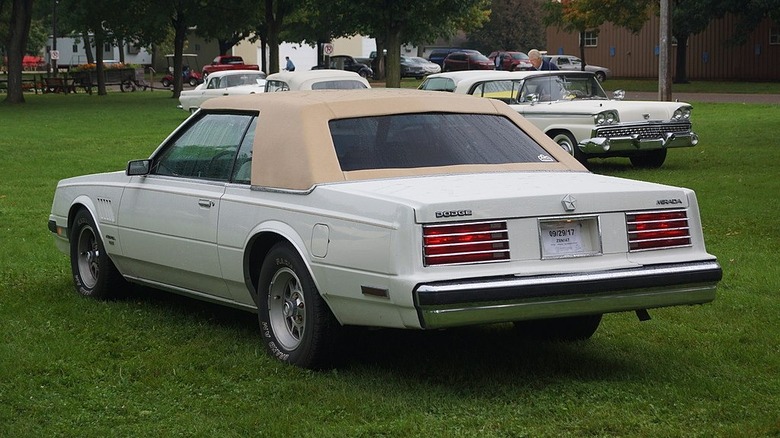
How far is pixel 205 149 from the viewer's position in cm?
754

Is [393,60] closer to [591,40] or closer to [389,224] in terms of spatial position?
[591,40]

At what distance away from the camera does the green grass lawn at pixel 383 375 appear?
5.50 metres

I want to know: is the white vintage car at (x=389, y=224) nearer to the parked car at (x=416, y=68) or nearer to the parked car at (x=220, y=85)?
the parked car at (x=220, y=85)

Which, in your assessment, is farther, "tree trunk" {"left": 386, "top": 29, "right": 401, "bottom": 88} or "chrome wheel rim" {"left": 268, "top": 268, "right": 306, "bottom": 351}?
"tree trunk" {"left": 386, "top": 29, "right": 401, "bottom": 88}

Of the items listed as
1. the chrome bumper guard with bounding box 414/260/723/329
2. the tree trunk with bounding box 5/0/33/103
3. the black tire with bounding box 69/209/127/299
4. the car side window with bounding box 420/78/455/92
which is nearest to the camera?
the chrome bumper guard with bounding box 414/260/723/329

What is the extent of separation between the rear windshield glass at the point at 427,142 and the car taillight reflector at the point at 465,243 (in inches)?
39.4

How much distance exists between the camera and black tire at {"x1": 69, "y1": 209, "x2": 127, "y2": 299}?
8312 millimetres

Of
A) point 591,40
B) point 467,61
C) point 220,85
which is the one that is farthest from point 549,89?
point 591,40

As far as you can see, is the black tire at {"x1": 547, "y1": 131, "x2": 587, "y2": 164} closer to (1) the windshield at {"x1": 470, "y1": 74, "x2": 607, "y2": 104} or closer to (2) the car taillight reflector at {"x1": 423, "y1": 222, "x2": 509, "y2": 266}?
(1) the windshield at {"x1": 470, "y1": 74, "x2": 607, "y2": 104}

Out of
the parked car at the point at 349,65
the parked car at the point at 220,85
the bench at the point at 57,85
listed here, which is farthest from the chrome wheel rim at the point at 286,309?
the parked car at the point at 349,65

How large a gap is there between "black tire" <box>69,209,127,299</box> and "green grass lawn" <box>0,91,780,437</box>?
135mm

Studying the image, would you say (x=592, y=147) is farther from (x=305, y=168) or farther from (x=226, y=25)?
(x=226, y=25)

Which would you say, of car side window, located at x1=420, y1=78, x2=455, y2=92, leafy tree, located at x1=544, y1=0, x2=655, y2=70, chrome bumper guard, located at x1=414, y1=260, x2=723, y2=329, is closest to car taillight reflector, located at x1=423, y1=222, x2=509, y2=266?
chrome bumper guard, located at x1=414, y1=260, x2=723, y2=329

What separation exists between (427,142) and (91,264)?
109 inches
